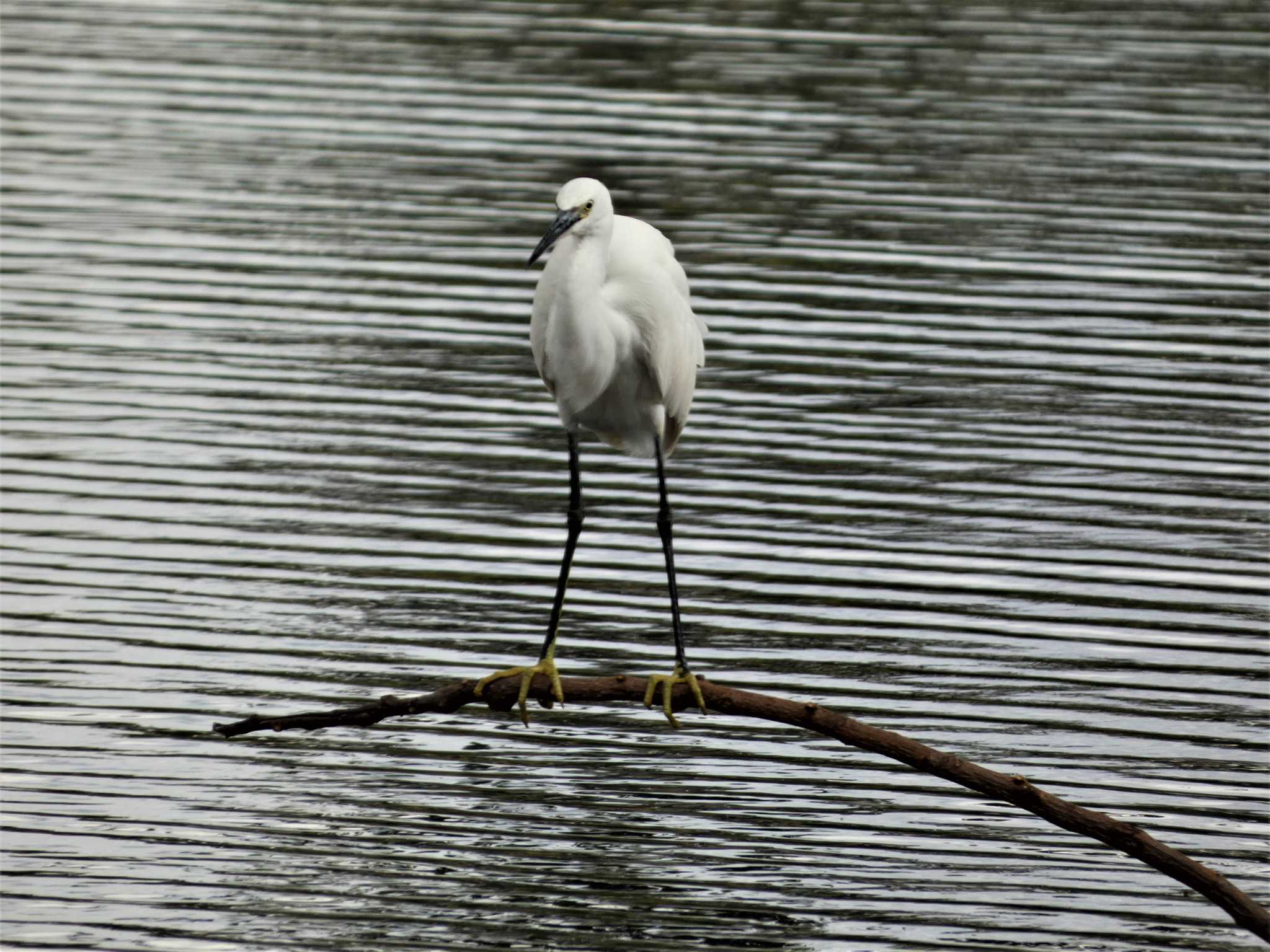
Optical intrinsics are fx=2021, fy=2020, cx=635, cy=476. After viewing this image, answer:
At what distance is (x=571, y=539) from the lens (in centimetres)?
548

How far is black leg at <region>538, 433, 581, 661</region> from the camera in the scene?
17.3ft

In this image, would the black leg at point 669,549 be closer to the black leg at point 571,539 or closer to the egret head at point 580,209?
the black leg at point 571,539

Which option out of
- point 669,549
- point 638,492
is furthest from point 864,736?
point 638,492

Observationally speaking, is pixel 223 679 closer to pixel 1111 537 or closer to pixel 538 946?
pixel 538 946

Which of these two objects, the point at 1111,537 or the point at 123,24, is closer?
the point at 1111,537

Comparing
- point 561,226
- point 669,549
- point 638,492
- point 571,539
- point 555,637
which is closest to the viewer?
point 561,226

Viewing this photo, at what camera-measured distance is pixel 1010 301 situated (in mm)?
9172

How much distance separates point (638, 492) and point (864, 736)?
299cm

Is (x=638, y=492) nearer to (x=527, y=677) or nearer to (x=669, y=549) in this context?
(x=669, y=549)

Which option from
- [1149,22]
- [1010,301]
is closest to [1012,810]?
[1010,301]

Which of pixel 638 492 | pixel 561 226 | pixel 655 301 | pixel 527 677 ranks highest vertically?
pixel 561 226

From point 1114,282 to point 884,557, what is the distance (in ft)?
10.1

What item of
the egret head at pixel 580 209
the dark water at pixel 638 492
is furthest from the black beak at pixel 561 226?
the dark water at pixel 638 492

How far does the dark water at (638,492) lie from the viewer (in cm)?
505
